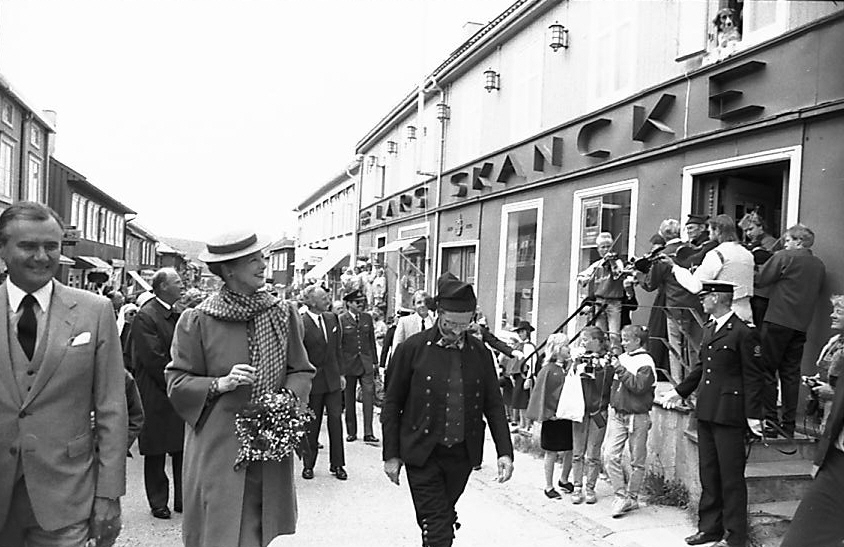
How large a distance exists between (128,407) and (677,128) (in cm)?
789

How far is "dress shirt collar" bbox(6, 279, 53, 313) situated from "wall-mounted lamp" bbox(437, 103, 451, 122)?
1592 cm

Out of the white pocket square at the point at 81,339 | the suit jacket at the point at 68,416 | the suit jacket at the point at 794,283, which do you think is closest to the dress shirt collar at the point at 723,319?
the suit jacket at the point at 794,283

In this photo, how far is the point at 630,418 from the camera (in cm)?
629

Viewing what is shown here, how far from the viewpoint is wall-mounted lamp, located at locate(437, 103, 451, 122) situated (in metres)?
18.1

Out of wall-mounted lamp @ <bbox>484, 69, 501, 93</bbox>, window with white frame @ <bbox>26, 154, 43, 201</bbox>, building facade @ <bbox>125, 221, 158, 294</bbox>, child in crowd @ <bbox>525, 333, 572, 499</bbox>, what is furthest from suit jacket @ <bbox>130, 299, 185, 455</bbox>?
building facade @ <bbox>125, 221, 158, 294</bbox>

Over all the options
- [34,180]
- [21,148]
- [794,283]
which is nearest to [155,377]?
[794,283]

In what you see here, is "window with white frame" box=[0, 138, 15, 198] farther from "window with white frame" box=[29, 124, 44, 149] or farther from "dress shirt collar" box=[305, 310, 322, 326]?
"dress shirt collar" box=[305, 310, 322, 326]

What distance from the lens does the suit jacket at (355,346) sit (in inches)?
351

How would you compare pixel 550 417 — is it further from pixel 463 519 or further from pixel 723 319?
pixel 723 319

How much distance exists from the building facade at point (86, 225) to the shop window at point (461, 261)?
10819mm

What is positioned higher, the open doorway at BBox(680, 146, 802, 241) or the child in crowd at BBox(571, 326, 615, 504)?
the open doorway at BBox(680, 146, 802, 241)

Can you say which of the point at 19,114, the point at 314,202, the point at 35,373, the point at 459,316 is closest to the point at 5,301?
the point at 35,373

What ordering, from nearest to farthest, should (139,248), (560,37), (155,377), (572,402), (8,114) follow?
(155,377) < (572,402) < (560,37) < (8,114) < (139,248)

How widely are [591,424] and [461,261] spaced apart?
10385 millimetres
